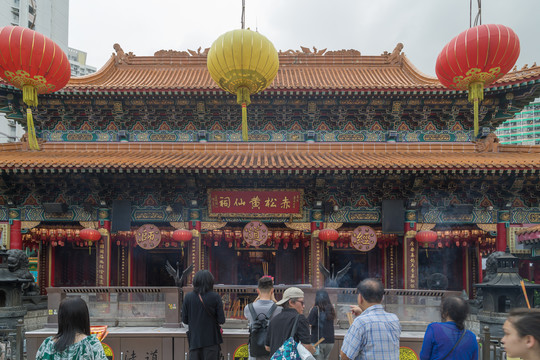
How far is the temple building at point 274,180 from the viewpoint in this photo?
10.7 meters

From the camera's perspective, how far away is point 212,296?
16.1 feet

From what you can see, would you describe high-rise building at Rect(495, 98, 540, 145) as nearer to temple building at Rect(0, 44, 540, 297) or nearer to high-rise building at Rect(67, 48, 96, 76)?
temple building at Rect(0, 44, 540, 297)

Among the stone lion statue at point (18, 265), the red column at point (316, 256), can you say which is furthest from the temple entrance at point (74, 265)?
the red column at point (316, 256)

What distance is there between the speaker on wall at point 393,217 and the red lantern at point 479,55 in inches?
171

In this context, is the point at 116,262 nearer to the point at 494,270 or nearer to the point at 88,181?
the point at 88,181

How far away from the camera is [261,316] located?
446cm

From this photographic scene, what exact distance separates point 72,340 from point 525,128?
75.0 meters

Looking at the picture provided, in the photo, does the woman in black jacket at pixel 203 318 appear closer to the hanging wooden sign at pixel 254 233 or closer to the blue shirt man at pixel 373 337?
the blue shirt man at pixel 373 337

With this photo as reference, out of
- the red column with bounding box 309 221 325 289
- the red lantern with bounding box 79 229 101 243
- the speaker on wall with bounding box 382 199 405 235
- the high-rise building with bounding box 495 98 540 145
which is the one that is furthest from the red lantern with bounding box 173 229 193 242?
the high-rise building with bounding box 495 98 540 145

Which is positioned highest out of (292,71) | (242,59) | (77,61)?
(77,61)

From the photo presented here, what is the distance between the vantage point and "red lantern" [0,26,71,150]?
7.09m

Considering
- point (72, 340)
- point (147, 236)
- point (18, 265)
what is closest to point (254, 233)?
point (147, 236)

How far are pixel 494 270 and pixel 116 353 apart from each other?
7250 millimetres

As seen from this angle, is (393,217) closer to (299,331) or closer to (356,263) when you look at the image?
(356,263)
